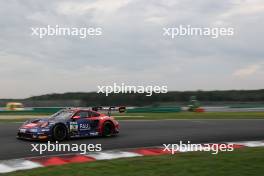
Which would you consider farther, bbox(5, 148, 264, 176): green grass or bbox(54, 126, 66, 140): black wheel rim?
bbox(54, 126, 66, 140): black wheel rim

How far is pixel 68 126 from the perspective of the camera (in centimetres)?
1374

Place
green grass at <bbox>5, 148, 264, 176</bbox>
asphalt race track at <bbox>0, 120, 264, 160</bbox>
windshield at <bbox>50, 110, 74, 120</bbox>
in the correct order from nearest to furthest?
green grass at <bbox>5, 148, 264, 176</bbox>
asphalt race track at <bbox>0, 120, 264, 160</bbox>
windshield at <bbox>50, 110, 74, 120</bbox>

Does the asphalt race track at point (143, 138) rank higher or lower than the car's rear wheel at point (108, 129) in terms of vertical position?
lower

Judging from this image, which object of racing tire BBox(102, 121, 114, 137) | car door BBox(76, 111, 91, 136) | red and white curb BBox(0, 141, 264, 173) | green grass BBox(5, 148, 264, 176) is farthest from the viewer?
racing tire BBox(102, 121, 114, 137)

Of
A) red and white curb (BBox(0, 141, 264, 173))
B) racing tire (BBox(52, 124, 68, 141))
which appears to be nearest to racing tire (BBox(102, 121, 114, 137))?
racing tire (BBox(52, 124, 68, 141))

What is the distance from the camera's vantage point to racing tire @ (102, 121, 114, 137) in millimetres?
14924

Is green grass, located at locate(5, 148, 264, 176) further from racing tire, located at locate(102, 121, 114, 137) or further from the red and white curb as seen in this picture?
racing tire, located at locate(102, 121, 114, 137)

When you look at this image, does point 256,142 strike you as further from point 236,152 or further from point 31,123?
point 31,123

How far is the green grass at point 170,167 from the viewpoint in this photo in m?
8.15

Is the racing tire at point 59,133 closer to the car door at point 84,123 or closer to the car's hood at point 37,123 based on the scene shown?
the car's hood at point 37,123

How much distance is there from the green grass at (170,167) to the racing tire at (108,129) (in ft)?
16.2

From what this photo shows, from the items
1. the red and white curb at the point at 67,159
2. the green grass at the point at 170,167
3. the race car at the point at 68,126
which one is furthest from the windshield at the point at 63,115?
the green grass at the point at 170,167

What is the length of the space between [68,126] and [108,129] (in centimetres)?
173

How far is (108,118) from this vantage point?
15.1 metres
